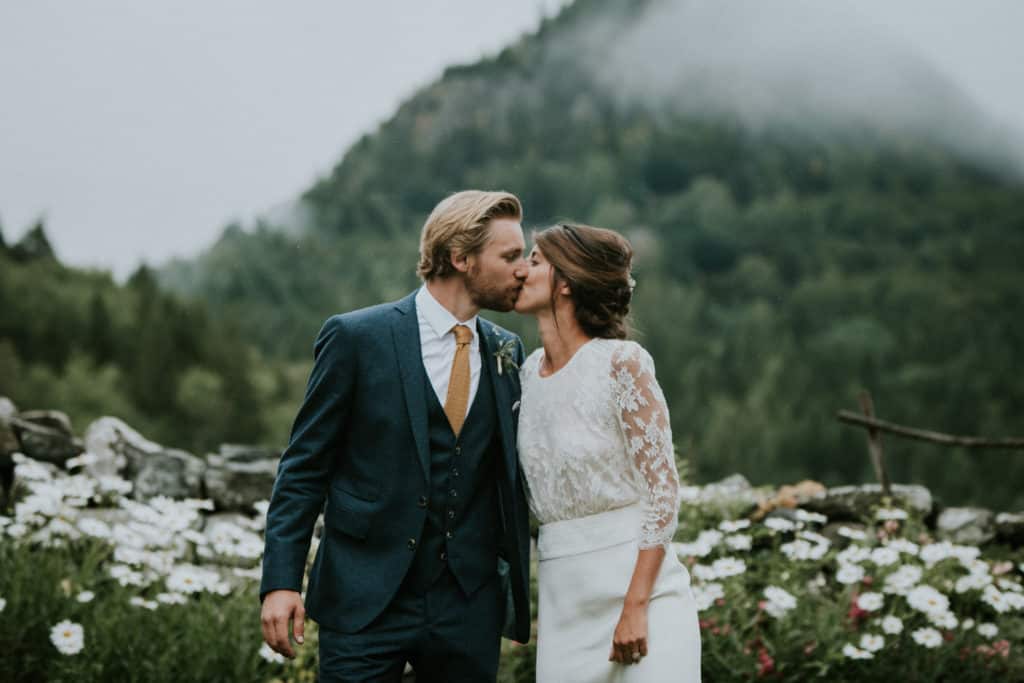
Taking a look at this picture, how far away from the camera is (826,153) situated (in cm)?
11888

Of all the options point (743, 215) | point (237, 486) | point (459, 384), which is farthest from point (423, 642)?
point (743, 215)

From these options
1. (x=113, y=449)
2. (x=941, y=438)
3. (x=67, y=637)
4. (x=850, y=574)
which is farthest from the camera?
(x=941, y=438)

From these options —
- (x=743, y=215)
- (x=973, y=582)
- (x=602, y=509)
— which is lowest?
(x=743, y=215)

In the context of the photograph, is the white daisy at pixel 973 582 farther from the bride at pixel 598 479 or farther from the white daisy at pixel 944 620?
the bride at pixel 598 479

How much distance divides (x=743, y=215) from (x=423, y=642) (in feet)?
342

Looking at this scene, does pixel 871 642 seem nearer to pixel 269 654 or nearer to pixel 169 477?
pixel 269 654

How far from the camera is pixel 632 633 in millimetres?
2643

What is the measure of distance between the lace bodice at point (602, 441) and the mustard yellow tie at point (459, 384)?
211 mm

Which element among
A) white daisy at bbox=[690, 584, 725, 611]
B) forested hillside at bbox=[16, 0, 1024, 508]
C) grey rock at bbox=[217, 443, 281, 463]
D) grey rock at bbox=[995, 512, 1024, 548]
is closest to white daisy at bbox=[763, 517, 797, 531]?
white daisy at bbox=[690, 584, 725, 611]

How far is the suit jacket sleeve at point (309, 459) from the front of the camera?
272 centimetres

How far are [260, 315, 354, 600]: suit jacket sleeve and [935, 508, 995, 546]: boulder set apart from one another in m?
4.18

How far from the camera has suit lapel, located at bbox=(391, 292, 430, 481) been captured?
2744 mm

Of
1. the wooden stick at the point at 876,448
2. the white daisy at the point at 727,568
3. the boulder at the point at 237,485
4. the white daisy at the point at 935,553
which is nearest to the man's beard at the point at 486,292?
the white daisy at the point at 727,568

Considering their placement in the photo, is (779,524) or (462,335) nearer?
(462,335)
